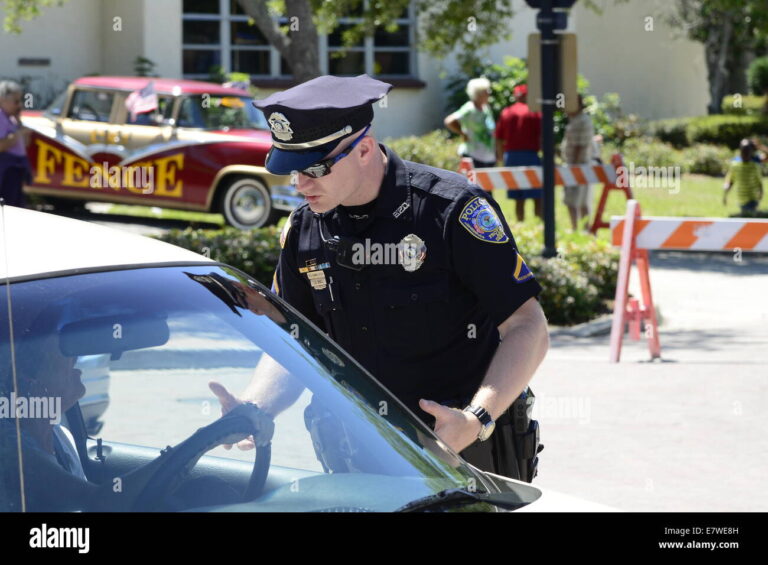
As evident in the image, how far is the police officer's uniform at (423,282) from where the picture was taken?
11.6 feet

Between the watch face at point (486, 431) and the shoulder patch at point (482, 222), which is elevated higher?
the shoulder patch at point (482, 222)

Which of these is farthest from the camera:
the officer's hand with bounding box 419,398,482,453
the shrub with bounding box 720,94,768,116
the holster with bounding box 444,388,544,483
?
the shrub with bounding box 720,94,768,116

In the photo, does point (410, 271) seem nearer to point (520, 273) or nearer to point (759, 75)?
point (520, 273)

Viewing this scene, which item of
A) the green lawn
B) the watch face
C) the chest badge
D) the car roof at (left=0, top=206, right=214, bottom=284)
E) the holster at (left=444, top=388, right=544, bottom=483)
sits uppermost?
the car roof at (left=0, top=206, right=214, bottom=284)

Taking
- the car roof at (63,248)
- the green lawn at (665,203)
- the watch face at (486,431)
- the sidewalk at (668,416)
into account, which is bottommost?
the sidewalk at (668,416)

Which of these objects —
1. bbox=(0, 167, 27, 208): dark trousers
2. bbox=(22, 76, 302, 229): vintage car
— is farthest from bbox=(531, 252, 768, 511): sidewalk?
bbox=(22, 76, 302, 229): vintage car

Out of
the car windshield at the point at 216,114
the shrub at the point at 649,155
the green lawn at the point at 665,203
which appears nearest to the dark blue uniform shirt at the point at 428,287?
the green lawn at the point at 665,203

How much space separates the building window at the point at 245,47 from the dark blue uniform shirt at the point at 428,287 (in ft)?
67.6

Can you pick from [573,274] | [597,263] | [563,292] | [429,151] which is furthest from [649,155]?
[563,292]

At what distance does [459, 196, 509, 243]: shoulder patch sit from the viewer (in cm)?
353

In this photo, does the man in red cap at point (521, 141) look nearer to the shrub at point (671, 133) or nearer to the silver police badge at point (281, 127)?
the silver police badge at point (281, 127)

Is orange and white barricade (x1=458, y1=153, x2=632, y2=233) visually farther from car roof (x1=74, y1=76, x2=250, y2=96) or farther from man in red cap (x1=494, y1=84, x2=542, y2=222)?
car roof (x1=74, y1=76, x2=250, y2=96)

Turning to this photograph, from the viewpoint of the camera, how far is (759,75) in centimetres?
3688
